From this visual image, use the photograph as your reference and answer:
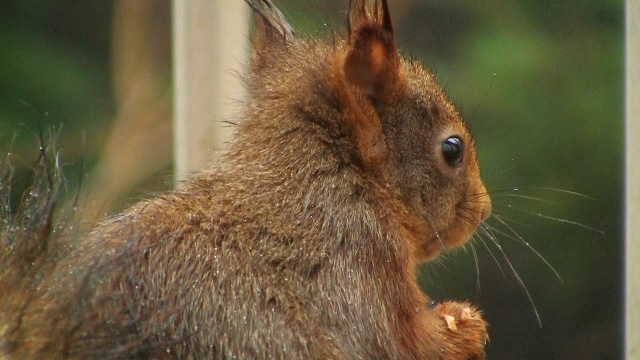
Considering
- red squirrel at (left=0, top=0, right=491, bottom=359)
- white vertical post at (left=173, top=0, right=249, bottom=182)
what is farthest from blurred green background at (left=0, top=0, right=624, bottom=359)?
red squirrel at (left=0, top=0, right=491, bottom=359)

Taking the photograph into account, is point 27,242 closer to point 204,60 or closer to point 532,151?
point 204,60

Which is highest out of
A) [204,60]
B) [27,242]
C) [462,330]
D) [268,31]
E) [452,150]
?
[204,60]

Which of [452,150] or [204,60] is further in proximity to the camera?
[204,60]

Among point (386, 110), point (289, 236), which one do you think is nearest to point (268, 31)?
point (386, 110)

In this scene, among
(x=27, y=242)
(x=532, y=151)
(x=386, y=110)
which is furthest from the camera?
(x=532, y=151)

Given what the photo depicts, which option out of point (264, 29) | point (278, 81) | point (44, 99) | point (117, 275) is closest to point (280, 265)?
point (117, 275)

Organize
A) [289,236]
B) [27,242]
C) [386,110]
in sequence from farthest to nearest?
1. [386,110]
2. [289,236]
3. [27,242]

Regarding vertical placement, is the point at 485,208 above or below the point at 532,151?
below
